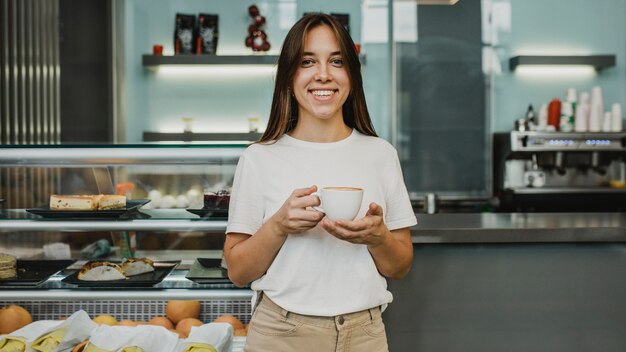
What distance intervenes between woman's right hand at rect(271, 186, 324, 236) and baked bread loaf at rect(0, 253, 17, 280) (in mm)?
1257

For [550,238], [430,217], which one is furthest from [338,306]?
[430,217]

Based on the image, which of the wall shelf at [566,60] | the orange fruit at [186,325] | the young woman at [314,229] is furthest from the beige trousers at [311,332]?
the wall shelf at [566,60]

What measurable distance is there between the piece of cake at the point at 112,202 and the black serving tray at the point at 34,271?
1.08ft

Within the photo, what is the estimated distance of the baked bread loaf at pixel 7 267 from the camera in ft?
7.03

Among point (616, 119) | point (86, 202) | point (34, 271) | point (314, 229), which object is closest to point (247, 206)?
point (314, 229)

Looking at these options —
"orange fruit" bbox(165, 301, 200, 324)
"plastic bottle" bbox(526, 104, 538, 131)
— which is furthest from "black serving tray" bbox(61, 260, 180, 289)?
"plastic bottle" bbox(526, 104, 538, 131)

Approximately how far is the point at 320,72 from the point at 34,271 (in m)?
1.34

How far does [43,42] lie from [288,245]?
397 centimetres

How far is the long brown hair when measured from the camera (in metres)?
1.52

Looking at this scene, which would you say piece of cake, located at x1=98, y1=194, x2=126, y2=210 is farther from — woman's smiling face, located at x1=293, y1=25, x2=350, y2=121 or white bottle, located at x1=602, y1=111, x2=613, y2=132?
white bottle, located at x1=602, y1=111, x2=613, y2=132

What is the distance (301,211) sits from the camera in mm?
1353

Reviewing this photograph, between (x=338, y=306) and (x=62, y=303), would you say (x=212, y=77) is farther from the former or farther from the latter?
(x=338, y=306)

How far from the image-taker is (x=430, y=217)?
2.77 m

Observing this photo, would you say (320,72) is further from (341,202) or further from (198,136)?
(198,136)
